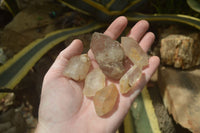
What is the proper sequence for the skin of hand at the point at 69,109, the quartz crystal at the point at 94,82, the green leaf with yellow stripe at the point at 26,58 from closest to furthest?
the skin of hand at the point at 69,109 < the quartz crystal at the point at 94,82 < the green leaf with yellow stripe at the point at 26,58

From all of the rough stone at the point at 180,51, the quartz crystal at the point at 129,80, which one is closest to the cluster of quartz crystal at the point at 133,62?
the quartz crystal at the point at 129,80

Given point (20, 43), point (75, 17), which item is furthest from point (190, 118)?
point (20, 43)

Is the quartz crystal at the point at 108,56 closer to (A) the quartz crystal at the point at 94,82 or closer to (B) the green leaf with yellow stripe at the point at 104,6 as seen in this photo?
(A) the quartz crystal at the point at 94,82

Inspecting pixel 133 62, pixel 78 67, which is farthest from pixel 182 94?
pixel 78 67

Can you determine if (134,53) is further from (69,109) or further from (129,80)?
(69,109)

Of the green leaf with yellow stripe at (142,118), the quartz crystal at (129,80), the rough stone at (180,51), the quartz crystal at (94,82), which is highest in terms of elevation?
the quartz crystal at (94,82)

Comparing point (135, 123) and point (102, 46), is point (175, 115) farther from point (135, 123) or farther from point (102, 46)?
point (102, 46)
